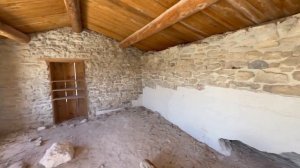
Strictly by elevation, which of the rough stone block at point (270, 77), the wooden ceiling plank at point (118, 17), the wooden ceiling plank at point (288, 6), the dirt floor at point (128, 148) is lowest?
the dirt floor at point (128, 148)

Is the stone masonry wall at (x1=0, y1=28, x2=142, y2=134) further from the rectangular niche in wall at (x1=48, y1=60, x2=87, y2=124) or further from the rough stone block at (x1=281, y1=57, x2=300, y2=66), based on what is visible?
the rough stone block at (x1=281, y1=57, x2=300, y2=66)

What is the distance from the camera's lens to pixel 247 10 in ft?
6.88

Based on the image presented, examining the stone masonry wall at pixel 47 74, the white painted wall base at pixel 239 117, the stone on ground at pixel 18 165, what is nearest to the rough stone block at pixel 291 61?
the white painted wall base at pixel 239 117

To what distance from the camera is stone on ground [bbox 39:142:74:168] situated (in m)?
2.58

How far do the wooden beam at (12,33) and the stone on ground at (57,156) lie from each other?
2371 mm

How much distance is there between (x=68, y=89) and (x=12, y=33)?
6.16ft

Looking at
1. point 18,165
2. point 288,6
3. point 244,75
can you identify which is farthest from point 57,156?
point 288,6

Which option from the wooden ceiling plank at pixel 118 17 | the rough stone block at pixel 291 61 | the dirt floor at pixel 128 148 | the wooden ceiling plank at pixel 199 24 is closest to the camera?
the rough stone block at pixel 291 61

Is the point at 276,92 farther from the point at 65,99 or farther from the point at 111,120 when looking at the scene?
the point at 65,99

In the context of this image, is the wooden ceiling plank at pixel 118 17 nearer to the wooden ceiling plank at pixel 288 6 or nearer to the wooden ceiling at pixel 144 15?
the wooden ceiling at pixel 144 15

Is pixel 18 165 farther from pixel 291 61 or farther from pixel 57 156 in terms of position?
pixel 291 61

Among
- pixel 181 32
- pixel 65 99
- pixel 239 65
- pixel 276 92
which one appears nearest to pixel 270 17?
pixel 239 65

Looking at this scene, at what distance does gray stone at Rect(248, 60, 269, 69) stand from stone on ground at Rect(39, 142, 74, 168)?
3094 millimetres

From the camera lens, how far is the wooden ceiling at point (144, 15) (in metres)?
2.06
